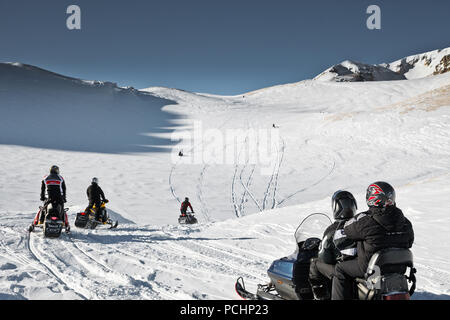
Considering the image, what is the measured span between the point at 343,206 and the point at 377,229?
73 cm

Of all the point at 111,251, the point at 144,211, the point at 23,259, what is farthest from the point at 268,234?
the point at 144,211

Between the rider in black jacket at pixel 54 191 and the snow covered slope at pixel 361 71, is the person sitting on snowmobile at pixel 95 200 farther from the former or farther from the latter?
the snow covered slope at pixel 361 71

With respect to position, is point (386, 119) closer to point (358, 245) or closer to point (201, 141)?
point (201, 141)

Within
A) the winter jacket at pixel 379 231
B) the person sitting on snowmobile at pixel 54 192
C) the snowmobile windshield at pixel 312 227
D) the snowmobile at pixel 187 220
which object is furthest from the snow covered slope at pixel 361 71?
the winter jacket at pixel 379 231

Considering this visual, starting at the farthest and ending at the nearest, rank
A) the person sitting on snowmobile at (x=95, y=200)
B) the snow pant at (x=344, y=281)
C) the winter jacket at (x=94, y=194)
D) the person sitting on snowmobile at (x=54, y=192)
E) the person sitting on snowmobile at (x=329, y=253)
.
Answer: the winter jacket at (x=94, y=194)
the person sitting on snowmobile at (x=95, y=200)
the person sitting on snowmobile at (x=54, y=192)
the person sitting on snowmobile at (x=329, y=253)
the snow pant at (x=344, y=281)

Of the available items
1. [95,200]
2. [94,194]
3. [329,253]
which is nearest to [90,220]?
[95,200]

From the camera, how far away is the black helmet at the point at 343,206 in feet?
12.8

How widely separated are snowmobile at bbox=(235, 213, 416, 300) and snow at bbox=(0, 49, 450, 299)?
78 cm

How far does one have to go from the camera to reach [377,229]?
324 cm

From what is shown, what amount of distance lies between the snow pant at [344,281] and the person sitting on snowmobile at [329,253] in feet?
0.32

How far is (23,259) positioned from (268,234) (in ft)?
18.3

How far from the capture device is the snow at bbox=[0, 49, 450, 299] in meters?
5.74

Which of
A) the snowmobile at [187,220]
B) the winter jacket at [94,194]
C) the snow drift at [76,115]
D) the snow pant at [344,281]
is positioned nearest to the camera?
the snow pant at [344,281]

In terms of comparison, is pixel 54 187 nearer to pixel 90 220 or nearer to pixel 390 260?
pixel 90 220
